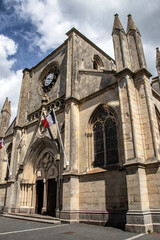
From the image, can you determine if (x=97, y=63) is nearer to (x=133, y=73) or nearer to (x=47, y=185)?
(x=133, y=73)

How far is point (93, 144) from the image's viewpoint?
36.9ft

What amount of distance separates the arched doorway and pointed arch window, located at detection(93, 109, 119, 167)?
12.1ft

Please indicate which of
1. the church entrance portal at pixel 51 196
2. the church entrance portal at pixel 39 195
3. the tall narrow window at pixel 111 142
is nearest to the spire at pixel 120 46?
the tall narrow window at pixel 111 142

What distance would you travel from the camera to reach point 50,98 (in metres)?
16.1

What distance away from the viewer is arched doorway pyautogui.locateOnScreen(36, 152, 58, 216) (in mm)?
13125

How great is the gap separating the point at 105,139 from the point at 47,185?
5.85 m

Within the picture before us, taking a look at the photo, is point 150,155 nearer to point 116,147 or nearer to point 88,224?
point 116,147

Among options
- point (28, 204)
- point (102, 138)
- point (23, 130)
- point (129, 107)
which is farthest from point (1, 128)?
point (129, 107)

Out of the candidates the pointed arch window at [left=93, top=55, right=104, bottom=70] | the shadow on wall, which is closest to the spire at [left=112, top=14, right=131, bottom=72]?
the shadow on wall

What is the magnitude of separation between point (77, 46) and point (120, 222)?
40.8ft

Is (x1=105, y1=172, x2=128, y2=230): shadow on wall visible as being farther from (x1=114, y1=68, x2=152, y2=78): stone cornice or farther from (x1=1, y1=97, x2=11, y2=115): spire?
(x1=1, y1=97, x2=11, y2=115): spire

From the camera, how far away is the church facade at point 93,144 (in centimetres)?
814

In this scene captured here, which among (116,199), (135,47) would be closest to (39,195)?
(116,199)

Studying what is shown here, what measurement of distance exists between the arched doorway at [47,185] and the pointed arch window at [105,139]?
369 cm
